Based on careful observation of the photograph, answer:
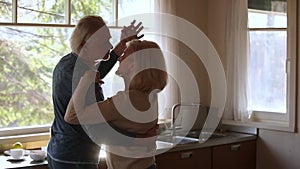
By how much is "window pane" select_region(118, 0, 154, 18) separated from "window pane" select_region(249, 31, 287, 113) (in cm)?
89

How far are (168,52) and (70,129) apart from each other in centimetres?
176

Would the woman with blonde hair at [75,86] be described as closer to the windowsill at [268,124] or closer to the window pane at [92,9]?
the window pane at [92,9]

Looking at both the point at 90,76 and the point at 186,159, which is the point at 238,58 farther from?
the point at 90,76

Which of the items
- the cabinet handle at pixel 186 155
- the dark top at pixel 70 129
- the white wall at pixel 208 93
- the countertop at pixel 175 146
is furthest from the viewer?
the white wall at pixel 208 93

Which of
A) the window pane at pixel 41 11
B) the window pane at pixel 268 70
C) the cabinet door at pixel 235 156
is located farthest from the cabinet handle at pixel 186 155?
the window pane at pixel 41 11

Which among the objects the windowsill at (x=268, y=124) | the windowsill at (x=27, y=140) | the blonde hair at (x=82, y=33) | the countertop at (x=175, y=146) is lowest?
the countertop at (x=175, y=146)

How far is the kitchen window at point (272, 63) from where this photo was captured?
12.8 feet

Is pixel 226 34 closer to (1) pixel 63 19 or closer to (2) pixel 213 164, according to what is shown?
(2) pixel 213 164

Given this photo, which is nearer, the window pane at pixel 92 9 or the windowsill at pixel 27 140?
the windowsill at pixel 27 140

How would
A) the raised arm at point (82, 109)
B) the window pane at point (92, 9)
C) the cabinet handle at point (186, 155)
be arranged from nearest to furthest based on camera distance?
1. the raised arm at point (82, 109)
2. the cabinet handle at point (186, 155)
3. the window pane at point (92, 9)

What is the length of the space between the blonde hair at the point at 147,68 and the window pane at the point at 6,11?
1.30 m

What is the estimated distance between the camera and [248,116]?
4.22 metres

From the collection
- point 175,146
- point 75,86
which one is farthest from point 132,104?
point 175,146

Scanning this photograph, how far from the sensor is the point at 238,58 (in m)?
4.20
